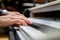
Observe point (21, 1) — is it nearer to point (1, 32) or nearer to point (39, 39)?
point (1, 32)

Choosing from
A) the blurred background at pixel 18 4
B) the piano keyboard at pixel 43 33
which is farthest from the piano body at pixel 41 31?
the blurred background at pixel 18 4

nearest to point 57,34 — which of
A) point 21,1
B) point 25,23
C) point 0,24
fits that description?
point 25,23

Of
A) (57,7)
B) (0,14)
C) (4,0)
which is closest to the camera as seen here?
(57,7)

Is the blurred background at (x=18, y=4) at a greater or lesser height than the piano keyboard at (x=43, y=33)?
greater

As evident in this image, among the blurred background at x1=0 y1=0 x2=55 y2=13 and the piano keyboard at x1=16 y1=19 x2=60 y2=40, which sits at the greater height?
the blurred background at x1=0 y1=0 x2=55 y2=13

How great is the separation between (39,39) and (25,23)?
0.54 m

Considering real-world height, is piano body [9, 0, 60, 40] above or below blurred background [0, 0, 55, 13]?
below

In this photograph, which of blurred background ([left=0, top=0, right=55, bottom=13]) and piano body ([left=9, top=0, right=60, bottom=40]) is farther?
blurred background ([left=0, top=0, right=55, bottom=13])

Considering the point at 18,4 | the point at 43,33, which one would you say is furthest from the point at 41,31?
the point at 18,4

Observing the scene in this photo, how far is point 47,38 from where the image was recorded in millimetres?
368

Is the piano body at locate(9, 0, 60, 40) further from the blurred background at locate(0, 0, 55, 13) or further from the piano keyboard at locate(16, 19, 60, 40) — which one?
the blurred background at locate(0, 0, 55, 13)

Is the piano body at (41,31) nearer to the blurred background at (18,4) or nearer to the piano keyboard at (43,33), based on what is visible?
the piano keyboard at (43,33)

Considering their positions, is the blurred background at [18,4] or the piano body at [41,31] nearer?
the piano body at [41,31]

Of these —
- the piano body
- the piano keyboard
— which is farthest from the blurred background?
the piano keyboard
